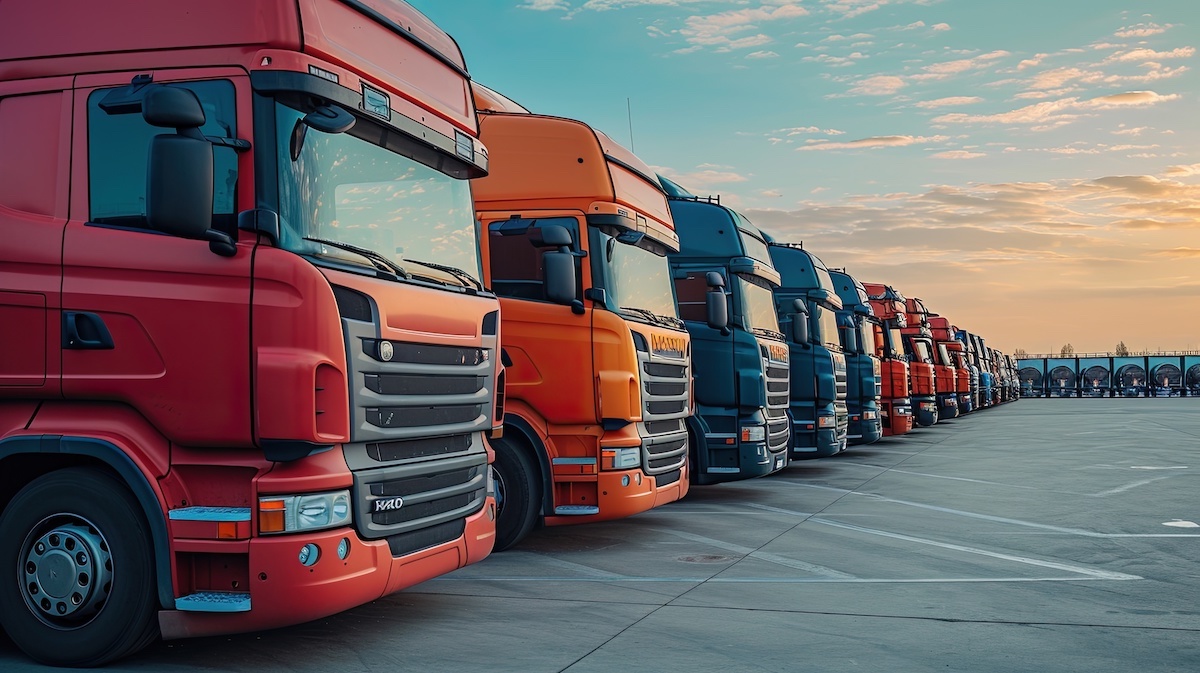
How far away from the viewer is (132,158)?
5523mm

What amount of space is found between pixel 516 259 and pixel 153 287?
421 centimetres

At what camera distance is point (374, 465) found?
5.54 meters

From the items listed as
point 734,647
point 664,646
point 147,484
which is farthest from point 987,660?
point 147,484

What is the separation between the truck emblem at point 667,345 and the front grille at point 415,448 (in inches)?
140

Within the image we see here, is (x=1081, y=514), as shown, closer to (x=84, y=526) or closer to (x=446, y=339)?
(x=446, y=339)

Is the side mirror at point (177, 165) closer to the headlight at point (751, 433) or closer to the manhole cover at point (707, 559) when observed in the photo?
the manhole cover at point (707, 559)

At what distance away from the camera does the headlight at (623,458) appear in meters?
9.02

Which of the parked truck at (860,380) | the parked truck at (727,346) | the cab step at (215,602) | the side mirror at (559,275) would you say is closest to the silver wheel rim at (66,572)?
the cab step at (215,602)

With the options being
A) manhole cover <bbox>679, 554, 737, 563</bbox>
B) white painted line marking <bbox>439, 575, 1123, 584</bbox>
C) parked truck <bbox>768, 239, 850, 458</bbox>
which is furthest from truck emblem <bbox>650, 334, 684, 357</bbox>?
parked truck <bbox>768, 239, 850, 458</bbox>

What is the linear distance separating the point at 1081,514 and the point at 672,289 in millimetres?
5127

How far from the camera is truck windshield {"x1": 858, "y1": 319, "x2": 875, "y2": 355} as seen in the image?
20984mm

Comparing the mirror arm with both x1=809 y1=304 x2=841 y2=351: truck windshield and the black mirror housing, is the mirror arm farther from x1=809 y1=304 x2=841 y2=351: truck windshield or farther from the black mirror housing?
x1=809 y1=304 x2=841 y2=351: truck windshield

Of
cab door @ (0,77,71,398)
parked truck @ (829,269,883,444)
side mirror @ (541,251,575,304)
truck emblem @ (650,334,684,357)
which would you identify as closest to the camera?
cab door @ (0,77,71,398)

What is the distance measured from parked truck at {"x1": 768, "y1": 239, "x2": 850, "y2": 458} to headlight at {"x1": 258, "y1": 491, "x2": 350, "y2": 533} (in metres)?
11.7
